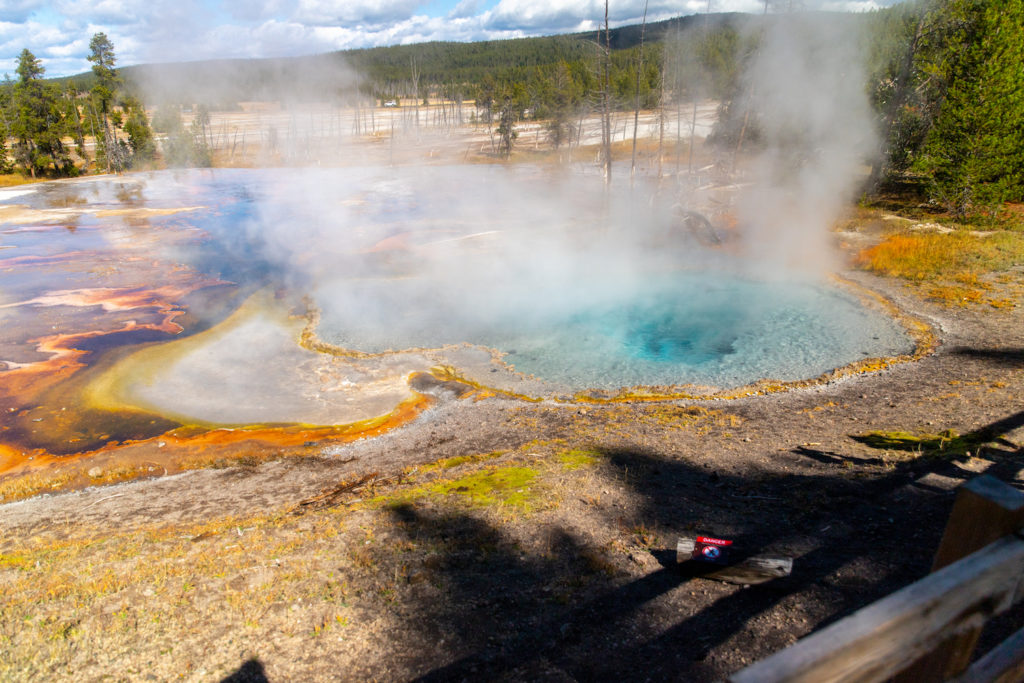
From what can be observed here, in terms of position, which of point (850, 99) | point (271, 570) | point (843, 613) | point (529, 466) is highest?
point (850, 99)

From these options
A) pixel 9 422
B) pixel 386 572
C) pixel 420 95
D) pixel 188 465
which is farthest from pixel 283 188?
pixel 420 95

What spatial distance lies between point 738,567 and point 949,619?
2729mm

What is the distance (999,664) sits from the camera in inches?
50.8

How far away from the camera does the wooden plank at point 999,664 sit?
1.28m

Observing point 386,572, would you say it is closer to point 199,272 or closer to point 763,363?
point 763,363

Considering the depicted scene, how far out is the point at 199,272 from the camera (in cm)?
1920

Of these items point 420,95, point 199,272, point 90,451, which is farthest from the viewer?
point 420,95

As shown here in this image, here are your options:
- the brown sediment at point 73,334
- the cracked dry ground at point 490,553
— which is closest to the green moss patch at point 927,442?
the cracked dry ground at point 490,553

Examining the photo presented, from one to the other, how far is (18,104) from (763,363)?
5432 cm

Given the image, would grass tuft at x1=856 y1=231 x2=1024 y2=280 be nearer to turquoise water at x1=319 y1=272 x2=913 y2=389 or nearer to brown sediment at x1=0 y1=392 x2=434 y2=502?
turquoise water at x1=319 y1=272 x2=913 y2=389

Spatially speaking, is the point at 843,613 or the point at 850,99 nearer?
the point at 843,613

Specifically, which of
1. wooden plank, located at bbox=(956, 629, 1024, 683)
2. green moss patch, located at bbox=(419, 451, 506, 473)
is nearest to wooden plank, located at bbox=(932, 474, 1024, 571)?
wooden plank, located at bbox=(956, 629, 1024, 683)

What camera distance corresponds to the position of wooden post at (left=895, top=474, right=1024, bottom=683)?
3.77ft

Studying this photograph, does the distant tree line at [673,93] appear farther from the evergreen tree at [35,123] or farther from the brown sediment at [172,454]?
the brown sediment at [172,454]
